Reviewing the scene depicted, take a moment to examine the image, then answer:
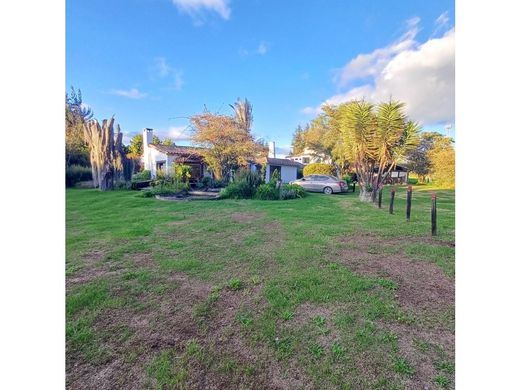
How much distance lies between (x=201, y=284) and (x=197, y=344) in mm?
1012

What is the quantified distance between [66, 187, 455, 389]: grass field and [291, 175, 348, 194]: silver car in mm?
10034

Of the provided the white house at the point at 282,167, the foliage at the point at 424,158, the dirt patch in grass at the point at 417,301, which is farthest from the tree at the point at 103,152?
the foliage at the point at 424,158

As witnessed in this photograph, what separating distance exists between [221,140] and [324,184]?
Result: 7.16 metres

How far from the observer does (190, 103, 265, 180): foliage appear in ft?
47.1

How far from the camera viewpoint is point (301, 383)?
1.45 m

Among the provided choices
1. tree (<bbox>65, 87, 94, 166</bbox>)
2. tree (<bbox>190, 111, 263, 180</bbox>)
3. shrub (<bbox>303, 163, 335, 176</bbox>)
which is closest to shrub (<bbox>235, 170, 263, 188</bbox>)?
tree (<bbox>190, 111, 263, 180</bbox>)

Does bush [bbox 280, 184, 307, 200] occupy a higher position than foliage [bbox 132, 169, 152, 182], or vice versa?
foliage [bbox 132, 169, 152, 182]

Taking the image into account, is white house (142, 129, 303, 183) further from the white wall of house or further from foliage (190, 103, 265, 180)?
the white wall of house

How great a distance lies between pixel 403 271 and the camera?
3.14m

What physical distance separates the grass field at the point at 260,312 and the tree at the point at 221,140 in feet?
34.9

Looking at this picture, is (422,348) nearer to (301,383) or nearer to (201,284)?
(301,383)

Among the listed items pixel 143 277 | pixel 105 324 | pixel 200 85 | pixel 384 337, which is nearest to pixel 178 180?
pixel 200 85

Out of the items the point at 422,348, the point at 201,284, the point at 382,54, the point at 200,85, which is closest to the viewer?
the point at 422,348

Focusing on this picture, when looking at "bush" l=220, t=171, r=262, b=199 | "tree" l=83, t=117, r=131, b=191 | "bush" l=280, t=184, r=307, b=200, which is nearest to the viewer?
"bush" l=220, t=171, r=262, b=199
